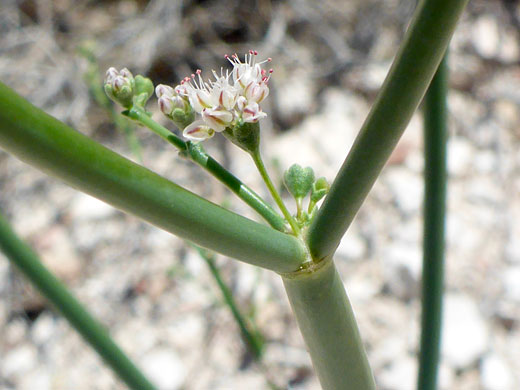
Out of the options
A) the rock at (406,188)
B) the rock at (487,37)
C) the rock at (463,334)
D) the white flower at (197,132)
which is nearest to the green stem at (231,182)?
the white flower at (197,132)

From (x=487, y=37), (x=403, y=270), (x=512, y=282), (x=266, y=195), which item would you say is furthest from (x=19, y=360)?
(x=487, y=37)

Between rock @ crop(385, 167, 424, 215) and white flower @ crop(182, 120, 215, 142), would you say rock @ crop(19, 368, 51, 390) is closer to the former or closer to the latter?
rock @ crop(385, 167, 424, 215)

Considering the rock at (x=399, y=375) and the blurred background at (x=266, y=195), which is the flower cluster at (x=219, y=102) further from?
the rock at (x=399, y=375)

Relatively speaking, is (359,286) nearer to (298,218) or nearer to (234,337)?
(234,337)

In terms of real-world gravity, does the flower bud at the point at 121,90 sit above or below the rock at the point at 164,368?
below

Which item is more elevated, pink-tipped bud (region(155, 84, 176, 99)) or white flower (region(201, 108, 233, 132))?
pink-tipped bud (region(155, 84, 176, 99))

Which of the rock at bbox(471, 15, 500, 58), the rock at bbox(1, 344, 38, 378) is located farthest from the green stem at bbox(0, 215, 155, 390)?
the rock at bbox(471, 15, 500, 58)

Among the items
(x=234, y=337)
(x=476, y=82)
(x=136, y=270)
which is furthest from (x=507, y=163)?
(x=136, y=270)
